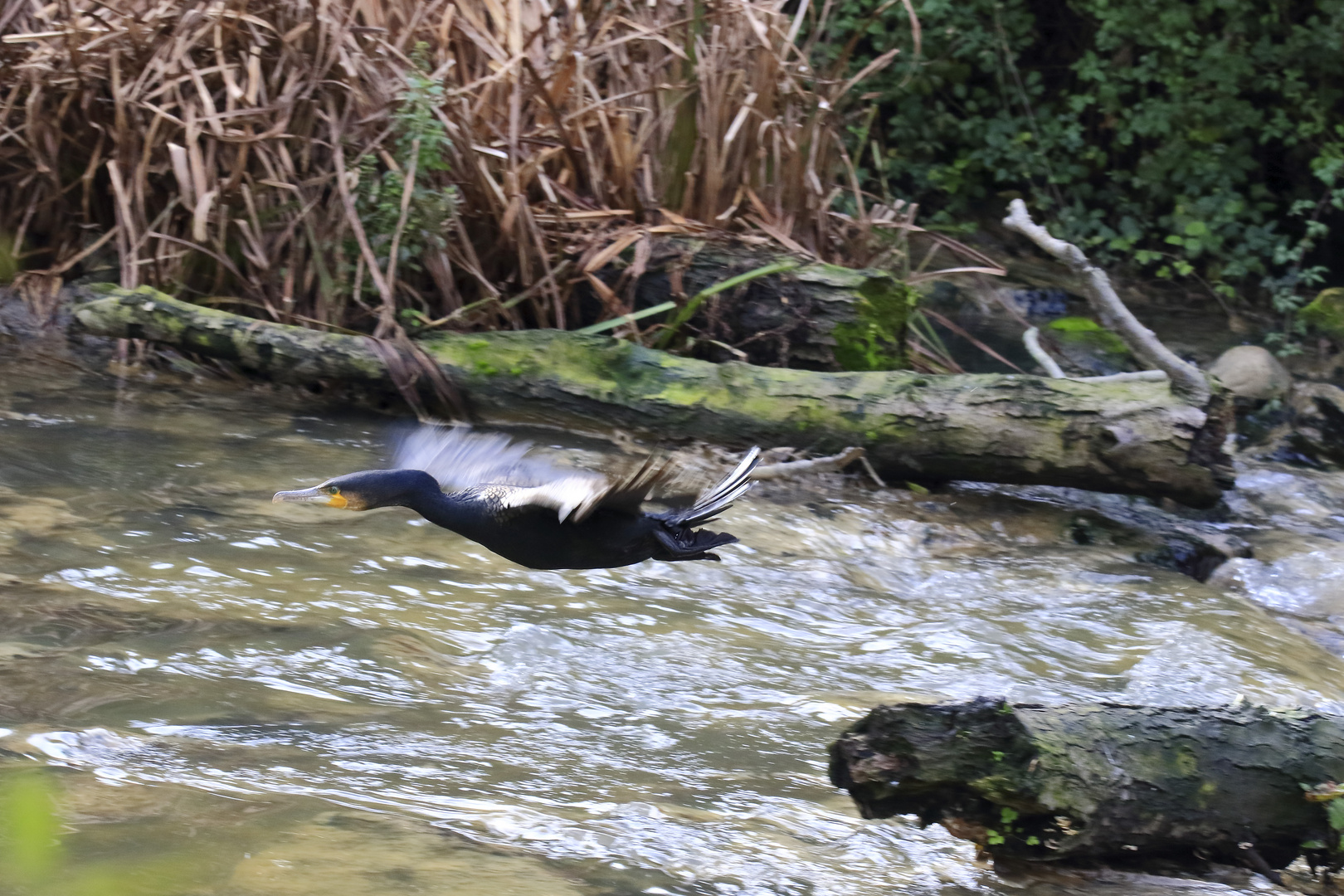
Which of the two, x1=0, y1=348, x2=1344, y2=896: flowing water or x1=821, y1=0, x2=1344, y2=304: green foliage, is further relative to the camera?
x1=821, y1=0, x2=1344, y2=304: green foliage

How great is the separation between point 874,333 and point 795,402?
71 cm

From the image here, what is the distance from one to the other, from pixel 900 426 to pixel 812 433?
1.04ft

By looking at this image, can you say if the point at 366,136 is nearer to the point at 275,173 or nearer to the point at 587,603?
the point at 275,173

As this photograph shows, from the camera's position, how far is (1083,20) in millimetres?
8867

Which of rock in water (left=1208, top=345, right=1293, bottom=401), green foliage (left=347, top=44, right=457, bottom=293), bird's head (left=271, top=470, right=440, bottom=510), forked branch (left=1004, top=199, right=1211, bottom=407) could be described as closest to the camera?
bird's head (left=271, top=470, right=440, bottom=510)

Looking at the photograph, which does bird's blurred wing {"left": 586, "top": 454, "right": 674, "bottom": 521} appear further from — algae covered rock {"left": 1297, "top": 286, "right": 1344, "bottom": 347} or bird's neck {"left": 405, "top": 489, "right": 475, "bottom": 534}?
algae covered rock {"left": 1297, "top": 286, "right": 1344, "bottom": 347}

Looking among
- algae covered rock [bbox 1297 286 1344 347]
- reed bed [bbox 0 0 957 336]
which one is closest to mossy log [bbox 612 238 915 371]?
reed bed [bbox 0 0 957 336]

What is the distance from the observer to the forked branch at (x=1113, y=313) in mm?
4344

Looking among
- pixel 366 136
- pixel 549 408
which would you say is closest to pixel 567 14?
pixel 366 136

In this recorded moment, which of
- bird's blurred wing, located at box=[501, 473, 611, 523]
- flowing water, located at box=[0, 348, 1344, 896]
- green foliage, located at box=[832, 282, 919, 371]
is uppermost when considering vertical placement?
bird's blurred wing, located at box=[501, 473, 611, 523]

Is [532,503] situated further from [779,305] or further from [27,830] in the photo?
[779,305]

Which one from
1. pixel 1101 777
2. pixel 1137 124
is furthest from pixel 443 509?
pixel 1137 124

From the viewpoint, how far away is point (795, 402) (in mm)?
4668

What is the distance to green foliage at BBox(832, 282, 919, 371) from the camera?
5.19m
